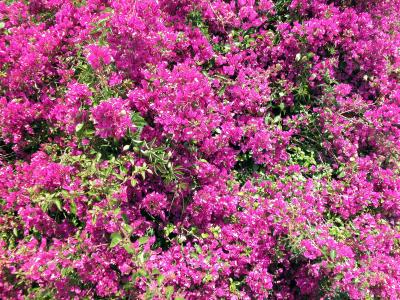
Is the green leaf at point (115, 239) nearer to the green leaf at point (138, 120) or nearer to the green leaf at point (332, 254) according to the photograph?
the green leaf at point (138, 120)

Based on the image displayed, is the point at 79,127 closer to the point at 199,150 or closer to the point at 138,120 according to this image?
the point at 138,120

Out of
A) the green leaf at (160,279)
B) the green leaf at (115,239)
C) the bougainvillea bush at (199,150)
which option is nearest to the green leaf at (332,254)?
the bougainvillea bush at (199,150)

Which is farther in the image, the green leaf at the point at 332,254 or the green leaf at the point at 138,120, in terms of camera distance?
the green leaf at the point at 332,254

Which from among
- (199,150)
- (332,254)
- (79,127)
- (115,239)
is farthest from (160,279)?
(332,254)

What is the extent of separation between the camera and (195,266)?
8.82 ft

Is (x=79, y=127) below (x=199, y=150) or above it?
above

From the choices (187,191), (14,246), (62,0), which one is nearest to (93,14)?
(62,0)

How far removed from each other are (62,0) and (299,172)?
2758mm

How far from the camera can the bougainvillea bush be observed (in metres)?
2.56

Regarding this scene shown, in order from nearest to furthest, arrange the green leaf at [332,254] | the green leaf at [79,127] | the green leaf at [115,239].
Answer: the green leaf at [115,239]
the green leaf at [79,127]
the green leaf at [332,254]

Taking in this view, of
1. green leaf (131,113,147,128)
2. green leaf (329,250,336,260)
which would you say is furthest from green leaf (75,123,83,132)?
green leaf (329,250,336,260)

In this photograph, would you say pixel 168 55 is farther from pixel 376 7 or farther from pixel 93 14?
pixel 376 7

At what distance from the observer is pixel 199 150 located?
294 centimetres

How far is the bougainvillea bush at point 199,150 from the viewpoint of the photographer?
8.39ft
